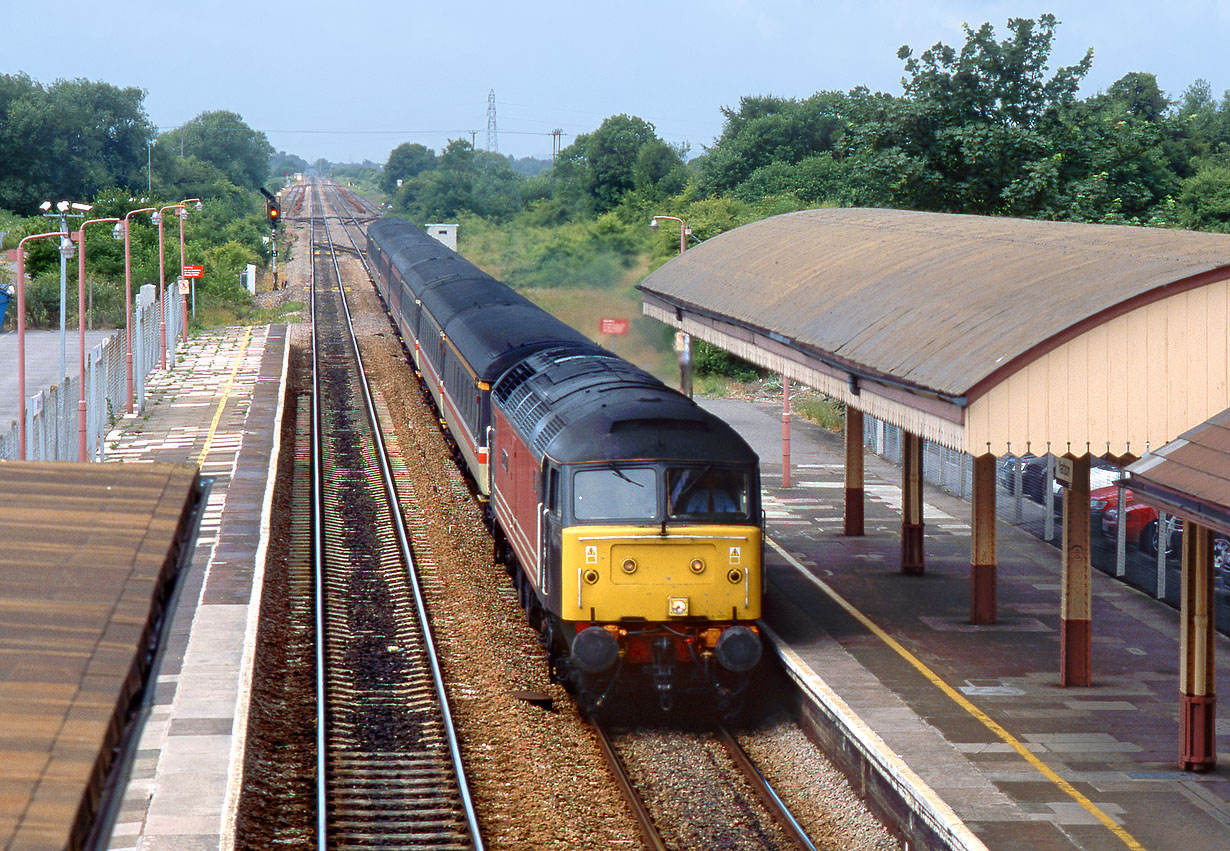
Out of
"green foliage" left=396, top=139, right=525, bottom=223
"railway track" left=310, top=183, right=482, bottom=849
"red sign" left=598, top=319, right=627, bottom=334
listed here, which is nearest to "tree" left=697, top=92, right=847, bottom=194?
"green foliage" left=396, top=139, right=525, bottom=223

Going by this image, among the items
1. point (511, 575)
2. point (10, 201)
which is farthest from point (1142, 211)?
point (10, 201)

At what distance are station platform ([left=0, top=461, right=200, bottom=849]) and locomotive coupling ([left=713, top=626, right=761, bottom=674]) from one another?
6336 millimetres

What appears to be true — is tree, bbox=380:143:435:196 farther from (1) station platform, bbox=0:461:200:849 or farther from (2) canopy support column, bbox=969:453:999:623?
(1) station platform, bbox=0:461:200:849

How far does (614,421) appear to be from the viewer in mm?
12648

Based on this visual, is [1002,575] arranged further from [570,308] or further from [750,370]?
[570,308]

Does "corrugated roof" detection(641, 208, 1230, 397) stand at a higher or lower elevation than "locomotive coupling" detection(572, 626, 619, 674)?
higher

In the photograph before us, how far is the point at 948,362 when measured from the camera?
10.6 m

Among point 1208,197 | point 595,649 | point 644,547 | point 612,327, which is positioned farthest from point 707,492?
point 1208,197

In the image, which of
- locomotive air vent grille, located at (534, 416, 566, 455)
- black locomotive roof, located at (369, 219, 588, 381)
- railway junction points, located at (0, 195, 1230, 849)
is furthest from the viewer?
black locomotive roof, located at (369, 219, 588, 381)

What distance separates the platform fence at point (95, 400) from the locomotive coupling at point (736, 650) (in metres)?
10.1

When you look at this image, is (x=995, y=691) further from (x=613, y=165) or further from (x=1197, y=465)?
(x=613, y=165)

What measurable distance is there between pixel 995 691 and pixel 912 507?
15.3 ft

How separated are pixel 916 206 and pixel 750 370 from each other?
9.92 meters

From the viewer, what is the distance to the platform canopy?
10.1 meters
